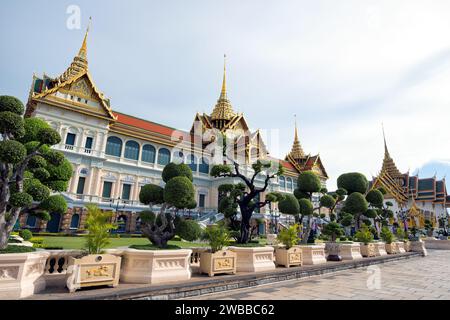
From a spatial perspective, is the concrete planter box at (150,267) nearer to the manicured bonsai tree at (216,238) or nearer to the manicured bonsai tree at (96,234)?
the manicured bonsai tree at (96,234)

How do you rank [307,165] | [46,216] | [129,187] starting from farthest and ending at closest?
[307,165] → [129,187] → [46,216]

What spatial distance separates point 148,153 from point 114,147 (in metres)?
4.00

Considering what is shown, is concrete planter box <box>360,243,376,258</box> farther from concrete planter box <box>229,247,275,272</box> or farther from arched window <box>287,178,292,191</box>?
arched window <box>287,178,292,191</box>

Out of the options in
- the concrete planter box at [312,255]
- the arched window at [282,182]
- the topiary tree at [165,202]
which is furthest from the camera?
the arched window at [282,182]

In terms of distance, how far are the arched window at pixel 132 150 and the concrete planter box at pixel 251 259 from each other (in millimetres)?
23580

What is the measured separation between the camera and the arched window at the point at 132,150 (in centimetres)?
2906

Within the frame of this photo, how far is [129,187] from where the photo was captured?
2838 centimetres

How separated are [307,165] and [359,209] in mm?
36903

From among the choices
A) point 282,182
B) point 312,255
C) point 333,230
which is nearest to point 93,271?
point 312,255

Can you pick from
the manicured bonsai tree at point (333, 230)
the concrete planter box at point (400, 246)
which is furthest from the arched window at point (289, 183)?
the manicured bonsai tree at point (333, 230)

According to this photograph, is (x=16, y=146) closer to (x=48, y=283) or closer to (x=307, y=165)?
(x=48, y=283)

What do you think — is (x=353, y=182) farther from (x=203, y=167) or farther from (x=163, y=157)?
(x=163, y=157)
